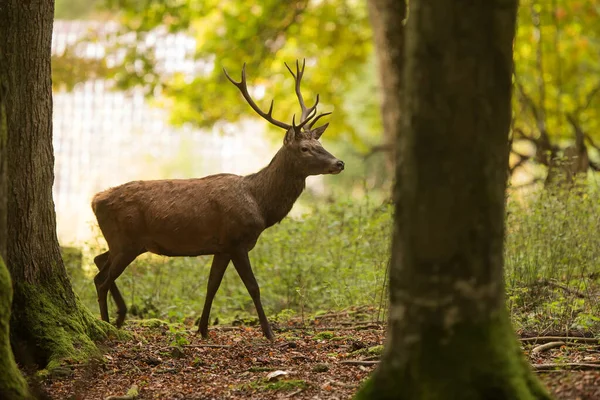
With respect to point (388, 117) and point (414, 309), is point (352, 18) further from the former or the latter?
point (414, 309)

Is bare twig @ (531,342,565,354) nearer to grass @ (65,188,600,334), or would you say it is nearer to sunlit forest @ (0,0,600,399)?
sunlit forest @ (0,0,600,399)

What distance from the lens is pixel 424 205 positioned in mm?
3885

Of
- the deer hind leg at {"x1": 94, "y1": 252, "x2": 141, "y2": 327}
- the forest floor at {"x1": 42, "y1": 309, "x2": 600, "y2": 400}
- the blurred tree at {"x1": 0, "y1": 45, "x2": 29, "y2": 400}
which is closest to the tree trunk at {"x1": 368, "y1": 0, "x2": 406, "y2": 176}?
the deer hind leg at {"x1": 94, "y1": 252, "x2": 141, "y2": 327}

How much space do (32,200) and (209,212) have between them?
5.76 feet

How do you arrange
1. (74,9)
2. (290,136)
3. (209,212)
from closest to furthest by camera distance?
(209,212) < (290,136) < (74,9)

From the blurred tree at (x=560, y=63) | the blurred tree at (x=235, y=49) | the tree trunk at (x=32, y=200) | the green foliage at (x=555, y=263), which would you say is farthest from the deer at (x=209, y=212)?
the blurred tree at (x=560, y=63)

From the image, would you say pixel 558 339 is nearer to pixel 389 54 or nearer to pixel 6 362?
pixel 6 362

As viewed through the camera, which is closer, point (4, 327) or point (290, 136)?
point (4, 327)

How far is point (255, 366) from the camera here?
6.12 metres

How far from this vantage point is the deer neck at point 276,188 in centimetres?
766

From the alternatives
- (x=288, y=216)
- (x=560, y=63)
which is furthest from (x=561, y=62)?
(x=288, y=216)

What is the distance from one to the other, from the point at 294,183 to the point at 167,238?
1243 mm

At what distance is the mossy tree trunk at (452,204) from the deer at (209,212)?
3480mm

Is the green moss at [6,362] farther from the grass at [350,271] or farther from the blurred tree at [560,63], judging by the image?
the blurred tree at [560,63]
